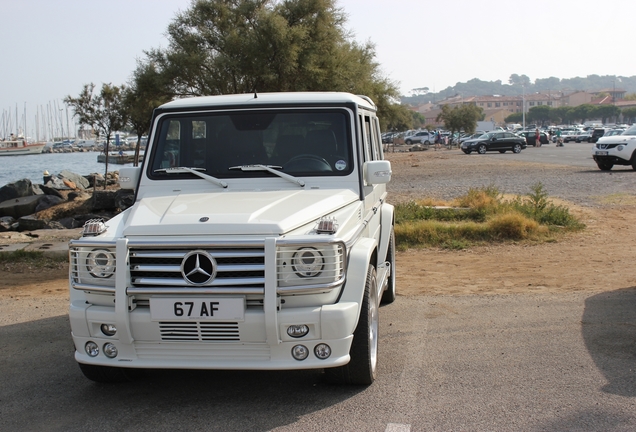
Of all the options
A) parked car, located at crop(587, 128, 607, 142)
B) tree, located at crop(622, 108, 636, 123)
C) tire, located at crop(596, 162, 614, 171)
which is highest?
tree, located at crop(622, 108, 636, 123)

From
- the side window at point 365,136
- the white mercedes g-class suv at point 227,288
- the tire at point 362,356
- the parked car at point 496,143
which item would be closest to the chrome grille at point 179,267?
the white mercedes g-class suv at point 227,288

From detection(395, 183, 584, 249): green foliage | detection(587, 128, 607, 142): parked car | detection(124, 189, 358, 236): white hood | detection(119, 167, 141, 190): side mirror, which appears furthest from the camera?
detection(587, 128, 607, 142): parked car

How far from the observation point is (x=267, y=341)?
4.43m

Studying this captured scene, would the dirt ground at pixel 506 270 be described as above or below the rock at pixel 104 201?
below

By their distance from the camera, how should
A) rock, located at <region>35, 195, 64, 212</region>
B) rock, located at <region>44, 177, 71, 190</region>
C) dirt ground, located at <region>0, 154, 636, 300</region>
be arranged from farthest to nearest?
rock, located at <region>44, 177, 71, 190</region> → rock, located at <region>35, 195, 64, 212</region> → dirt ground, located at <region>0, 154, 636, 300</region>

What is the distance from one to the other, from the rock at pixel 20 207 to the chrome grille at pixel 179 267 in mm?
21490

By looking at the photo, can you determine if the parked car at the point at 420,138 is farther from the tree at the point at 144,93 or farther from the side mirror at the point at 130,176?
the side mirror at the point at 130,176

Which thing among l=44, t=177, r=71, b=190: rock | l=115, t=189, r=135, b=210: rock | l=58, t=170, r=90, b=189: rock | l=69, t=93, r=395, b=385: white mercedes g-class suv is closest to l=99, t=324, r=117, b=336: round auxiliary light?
l=69, t=93, r=395, b=385: white mercedes g-class suv

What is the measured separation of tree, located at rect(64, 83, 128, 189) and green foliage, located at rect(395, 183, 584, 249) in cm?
1883

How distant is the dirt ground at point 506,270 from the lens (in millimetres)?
8508

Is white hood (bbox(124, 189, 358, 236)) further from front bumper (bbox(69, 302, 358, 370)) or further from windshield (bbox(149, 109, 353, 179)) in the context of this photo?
front bumper (bbox(69, 302, 358, 370))

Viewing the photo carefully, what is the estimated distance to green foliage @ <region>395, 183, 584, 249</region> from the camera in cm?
1173

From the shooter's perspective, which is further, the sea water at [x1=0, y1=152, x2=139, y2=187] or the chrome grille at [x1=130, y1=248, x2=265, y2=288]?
the sea water at [x1=0, y1=152, x2=139, y2=187]

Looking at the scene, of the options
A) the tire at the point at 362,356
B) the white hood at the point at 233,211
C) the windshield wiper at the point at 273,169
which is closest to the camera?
the white hood at the point at 233,211
